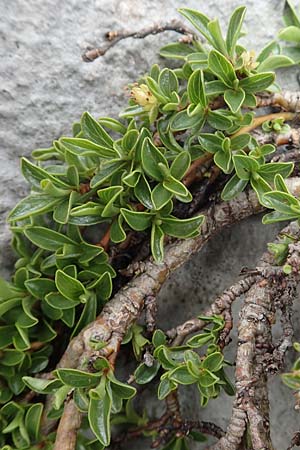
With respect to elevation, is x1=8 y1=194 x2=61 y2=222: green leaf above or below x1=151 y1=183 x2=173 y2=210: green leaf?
above

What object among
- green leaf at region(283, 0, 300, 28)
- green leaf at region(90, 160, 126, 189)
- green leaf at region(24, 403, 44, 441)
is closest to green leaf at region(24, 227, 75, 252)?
green leaf at region(90, 160, 126, 189)

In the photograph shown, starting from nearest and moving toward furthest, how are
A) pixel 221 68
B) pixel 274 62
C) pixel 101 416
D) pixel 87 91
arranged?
pixel 101 416 < pixel 221 68 < pixel 274 62 < pixel 87 91

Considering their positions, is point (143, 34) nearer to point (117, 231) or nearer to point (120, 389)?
point (117, 231)

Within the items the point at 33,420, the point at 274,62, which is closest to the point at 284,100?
the point at 274,62

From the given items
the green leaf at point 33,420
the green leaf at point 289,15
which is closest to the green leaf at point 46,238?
the green leaf at point 33,420

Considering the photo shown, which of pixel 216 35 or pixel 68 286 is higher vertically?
pixel 216 35

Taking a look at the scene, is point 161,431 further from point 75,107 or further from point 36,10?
point 36,10

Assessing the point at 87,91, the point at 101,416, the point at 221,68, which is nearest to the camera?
the point at 101,416

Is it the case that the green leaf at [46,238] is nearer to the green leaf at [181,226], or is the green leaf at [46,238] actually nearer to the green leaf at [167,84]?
the green leaf at [181,226]

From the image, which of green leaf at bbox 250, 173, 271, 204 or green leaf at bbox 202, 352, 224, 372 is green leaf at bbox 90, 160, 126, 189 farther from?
green leaf at bbox 202, 352, 224, 372
